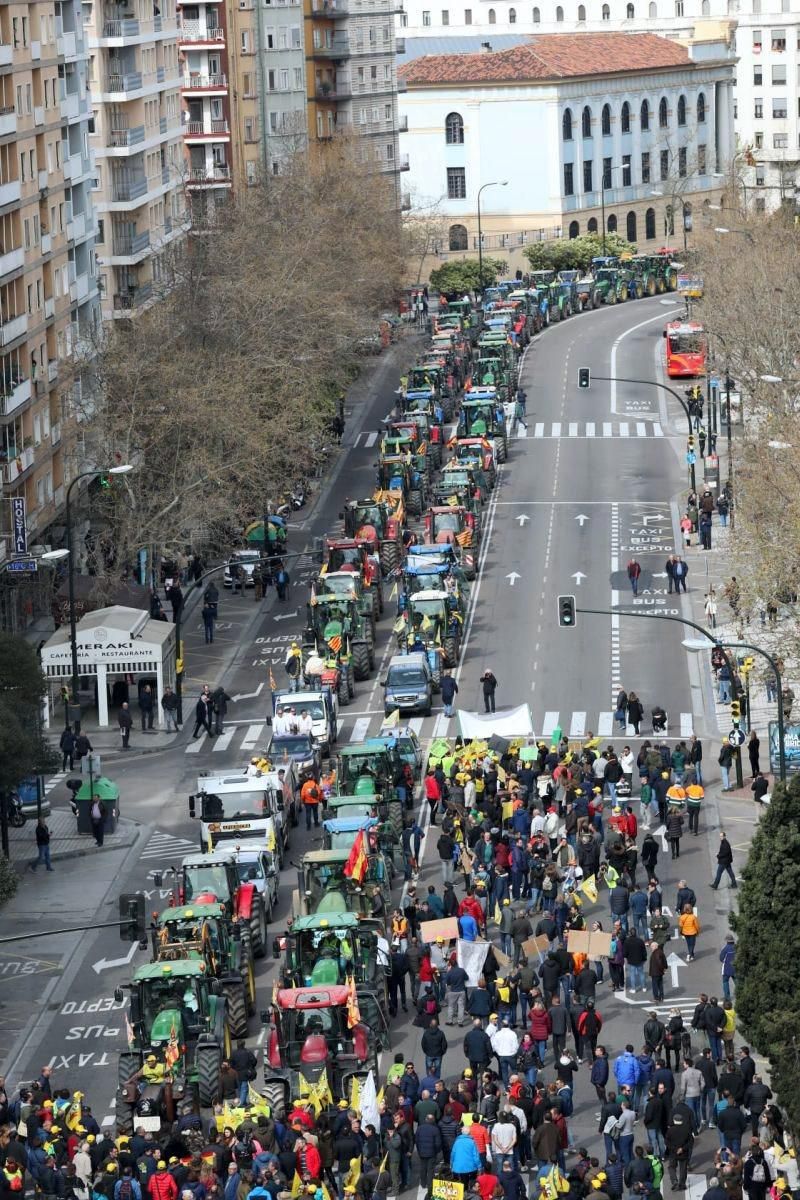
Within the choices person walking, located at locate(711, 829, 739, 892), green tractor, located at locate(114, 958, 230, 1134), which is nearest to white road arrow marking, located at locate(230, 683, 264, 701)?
person walking, located at locate(711, 829, 739, 892)

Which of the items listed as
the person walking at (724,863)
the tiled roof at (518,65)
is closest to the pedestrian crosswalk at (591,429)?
the person walking at (724,863)

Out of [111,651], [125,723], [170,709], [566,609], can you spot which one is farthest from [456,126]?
[566,609]

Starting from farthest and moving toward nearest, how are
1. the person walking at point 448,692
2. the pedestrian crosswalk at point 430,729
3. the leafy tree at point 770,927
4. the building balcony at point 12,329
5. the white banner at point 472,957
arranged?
the building balcony at point 12,329 < the person walking at point 448,692 < the pedestrian crosswalk at point 430,729 < the white banner at point 472,957 < the leafy tree at point 770,927

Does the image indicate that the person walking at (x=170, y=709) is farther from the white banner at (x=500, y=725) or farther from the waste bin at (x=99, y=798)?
the white banner at (x=500, y=725)

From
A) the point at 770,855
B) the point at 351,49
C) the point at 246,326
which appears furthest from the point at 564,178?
the point at 770,855

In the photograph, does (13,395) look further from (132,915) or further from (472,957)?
(132,915)

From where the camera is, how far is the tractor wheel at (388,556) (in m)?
82.6

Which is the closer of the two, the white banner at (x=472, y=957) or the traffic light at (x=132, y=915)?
the traffic light at (x=132, y=915)

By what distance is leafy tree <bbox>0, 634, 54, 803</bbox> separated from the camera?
54281mm

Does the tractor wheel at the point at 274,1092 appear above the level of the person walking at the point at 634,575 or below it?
above

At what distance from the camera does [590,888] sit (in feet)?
163

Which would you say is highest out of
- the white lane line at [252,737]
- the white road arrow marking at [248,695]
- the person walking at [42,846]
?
the person walking at [42,846]

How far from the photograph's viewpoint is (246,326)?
9056cm

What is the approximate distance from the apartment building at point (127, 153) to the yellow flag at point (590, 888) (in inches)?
2116
